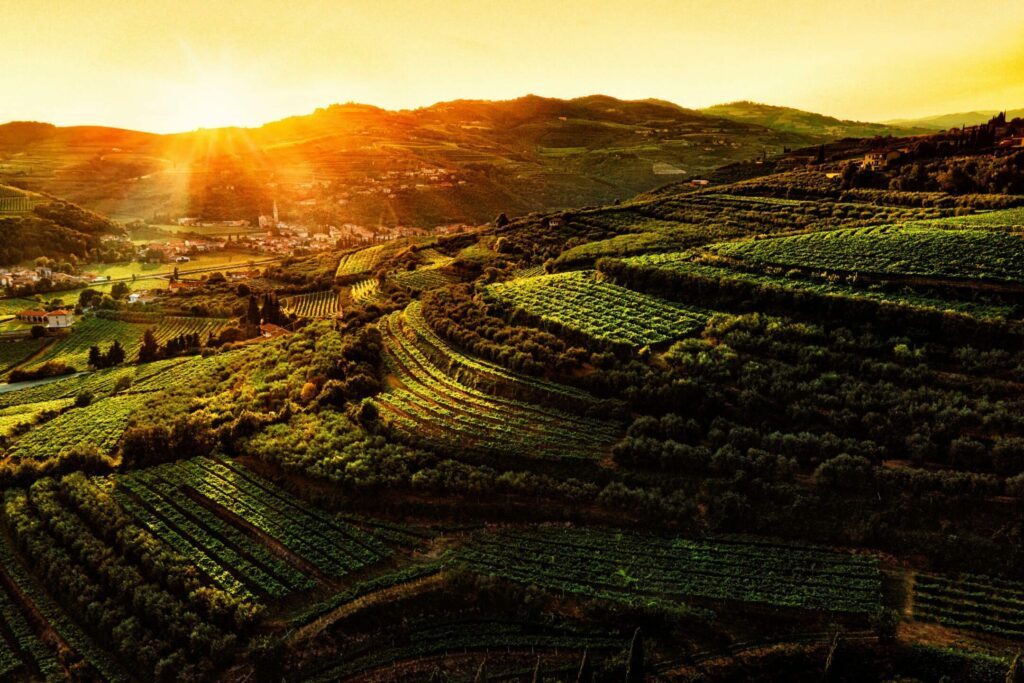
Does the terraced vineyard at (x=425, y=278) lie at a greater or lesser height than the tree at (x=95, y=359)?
greater

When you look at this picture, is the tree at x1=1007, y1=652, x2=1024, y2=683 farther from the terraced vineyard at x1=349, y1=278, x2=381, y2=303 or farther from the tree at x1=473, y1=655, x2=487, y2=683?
the terraced vineyard at x1=349, y1=278, x2=381, y2=303

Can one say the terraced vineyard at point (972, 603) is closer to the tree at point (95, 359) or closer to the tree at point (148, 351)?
the tree at point (148, 351)

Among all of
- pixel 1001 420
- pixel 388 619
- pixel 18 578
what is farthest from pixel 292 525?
pixel 1001 420

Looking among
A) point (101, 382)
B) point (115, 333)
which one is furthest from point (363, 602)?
point (115, 333)

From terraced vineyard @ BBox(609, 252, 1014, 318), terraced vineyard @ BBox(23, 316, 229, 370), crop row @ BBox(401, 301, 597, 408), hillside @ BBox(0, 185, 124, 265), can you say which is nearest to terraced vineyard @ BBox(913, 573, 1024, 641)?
terraced vineyard @ BBox(609, 252, 1014, 318)

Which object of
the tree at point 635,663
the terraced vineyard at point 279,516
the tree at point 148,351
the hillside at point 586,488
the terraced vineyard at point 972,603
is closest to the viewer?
the tree at point 635,663

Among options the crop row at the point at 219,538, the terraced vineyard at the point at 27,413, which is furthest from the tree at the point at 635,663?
the terraced vineyard at the point at 27,413
